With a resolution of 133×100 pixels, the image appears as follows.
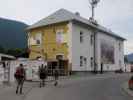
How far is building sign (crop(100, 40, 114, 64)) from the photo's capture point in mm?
50781

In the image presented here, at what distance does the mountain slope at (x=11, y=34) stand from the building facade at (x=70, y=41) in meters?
15.4

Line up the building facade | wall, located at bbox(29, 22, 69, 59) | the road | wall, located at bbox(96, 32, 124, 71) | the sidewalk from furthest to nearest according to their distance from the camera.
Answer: wall, located at bbox(96, 32, 124, 71) < wall, located at bbox(29, 22, 69, 59) < the building facade < the road < the sidewalk

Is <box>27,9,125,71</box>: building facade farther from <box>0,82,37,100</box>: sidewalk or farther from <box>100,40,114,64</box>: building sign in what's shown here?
<box>0,82,37,100</box>: sidewalk

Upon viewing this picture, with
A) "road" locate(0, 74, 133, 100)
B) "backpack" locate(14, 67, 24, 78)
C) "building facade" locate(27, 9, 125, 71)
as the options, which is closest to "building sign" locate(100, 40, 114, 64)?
"building facade" locate(27, 9, 125, 71)

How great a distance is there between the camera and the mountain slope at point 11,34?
61.7 metres

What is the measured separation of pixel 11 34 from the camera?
6394 cm

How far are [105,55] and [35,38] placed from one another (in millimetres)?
13098

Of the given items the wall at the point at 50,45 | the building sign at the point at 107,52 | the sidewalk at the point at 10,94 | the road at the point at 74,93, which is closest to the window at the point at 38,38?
the wall at the point at 50,45

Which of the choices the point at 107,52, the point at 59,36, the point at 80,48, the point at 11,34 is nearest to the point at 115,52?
the point at 107,52

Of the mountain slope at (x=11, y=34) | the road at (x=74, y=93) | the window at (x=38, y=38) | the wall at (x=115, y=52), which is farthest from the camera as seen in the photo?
the mountain slope at (x=11, y=34)

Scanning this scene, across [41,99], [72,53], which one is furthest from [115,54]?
[41,99]

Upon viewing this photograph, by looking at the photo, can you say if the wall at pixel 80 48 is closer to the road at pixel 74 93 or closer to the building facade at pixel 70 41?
the building facade at pixel 70 41

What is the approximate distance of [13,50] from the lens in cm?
5609

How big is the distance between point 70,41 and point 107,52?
1463 centimetres
